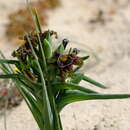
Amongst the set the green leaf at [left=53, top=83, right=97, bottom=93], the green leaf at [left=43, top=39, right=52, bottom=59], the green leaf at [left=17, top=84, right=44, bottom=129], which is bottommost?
the green leaf at [left=17, top=84, right=44, bottom=129]

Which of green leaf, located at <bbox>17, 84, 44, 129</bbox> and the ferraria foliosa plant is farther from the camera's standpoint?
green leaf, located at <bbox>17, 84, 44, 129</bbox>

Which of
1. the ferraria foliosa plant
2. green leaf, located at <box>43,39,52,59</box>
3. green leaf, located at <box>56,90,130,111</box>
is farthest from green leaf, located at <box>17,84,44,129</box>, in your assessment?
green leaf, located at <box>43,39,52,59</box>

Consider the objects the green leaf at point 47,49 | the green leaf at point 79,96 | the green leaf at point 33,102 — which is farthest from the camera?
the green leaf at point 33,102

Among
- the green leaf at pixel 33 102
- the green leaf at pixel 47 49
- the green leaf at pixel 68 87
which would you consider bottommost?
the green leaf at pixel 33 102

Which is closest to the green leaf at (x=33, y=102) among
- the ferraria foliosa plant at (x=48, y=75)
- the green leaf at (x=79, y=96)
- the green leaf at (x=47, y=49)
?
the ferraria foliosa plant at (x=48, y=75)

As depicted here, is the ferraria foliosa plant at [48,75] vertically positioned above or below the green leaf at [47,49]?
below

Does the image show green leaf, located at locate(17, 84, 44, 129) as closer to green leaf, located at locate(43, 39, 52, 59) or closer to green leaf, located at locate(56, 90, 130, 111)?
green leaf, located at locate(56, 90, 130, 111)

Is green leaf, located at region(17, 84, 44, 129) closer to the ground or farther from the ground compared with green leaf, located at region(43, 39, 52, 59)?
closer to the ground

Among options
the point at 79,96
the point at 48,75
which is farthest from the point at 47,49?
the point at 79,96

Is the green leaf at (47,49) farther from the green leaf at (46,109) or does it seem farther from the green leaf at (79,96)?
the green leaf at (79,96)

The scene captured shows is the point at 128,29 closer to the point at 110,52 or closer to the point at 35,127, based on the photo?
the point at 110,52

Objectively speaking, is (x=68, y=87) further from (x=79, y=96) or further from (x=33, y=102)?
(x=33, y=102)
